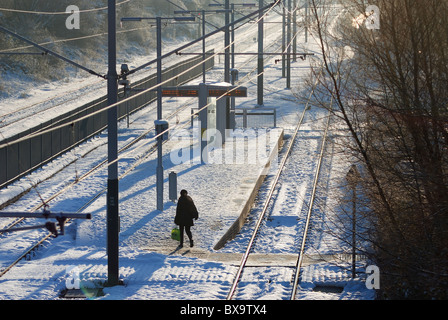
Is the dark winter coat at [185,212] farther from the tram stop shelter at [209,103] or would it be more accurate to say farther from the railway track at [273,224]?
the tram stop shelter at [209,103]

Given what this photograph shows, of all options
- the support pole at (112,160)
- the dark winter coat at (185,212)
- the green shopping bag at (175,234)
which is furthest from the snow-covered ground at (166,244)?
the dark winter coat at (185,212)

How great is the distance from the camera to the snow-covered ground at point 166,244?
14.7 metres

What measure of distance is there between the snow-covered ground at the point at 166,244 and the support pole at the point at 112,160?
46cm

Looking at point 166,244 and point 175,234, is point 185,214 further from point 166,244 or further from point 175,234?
point 166,244

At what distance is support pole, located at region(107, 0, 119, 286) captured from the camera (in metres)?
15.0

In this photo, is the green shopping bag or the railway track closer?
the railway track

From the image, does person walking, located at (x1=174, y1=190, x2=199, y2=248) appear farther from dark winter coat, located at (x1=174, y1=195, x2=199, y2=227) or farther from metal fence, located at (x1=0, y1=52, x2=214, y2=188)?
metal fence, located at (x1=0, y1=52, x2=214, y2=188)

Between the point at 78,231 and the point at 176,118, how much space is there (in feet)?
65.9

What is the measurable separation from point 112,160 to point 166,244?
3677 mm

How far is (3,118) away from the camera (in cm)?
3409

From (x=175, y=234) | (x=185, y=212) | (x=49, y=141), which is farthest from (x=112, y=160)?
(x=49, y=141)

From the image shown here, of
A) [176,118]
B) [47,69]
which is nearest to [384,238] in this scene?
[176,118]

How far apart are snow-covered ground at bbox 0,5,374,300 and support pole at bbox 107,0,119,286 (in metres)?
0.46

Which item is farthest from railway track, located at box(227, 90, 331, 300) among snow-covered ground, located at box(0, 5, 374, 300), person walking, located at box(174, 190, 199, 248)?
person walking, located at box(174, 190, 199, 248)
